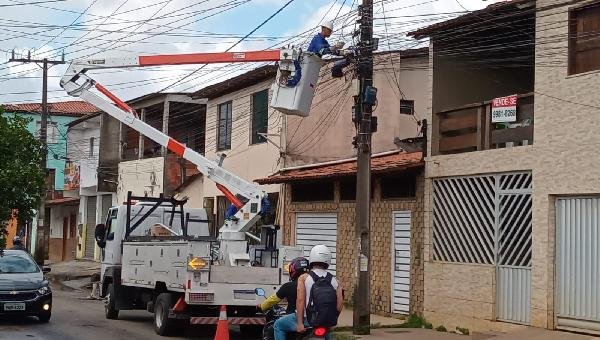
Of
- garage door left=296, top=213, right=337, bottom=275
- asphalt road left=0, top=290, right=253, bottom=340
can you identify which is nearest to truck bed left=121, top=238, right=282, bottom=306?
asphalt road left=0, top=290, right=253, bottom=340

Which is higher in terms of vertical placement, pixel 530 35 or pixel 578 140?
pixel 530 35

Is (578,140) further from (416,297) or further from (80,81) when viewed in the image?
(80,81)

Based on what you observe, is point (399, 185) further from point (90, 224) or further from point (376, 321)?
point (90, 224)

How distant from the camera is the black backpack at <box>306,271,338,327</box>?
7.93 m

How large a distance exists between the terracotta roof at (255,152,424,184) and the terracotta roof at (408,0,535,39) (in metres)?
2.63

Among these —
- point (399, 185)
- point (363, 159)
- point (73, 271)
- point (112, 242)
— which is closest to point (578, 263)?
point (363, 159)

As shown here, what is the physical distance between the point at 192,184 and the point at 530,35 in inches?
691

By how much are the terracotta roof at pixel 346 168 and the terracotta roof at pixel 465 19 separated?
8.63 feet

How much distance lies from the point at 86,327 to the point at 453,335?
6874 mm

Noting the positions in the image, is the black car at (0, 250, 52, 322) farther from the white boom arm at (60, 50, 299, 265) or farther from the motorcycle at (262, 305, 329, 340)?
the motorcycle at (262, 305, 329, 340)

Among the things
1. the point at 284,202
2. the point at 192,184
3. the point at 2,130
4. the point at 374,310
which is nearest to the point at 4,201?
the point at 2,130

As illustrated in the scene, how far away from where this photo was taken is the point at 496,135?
51.7 ft

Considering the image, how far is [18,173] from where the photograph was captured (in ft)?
65.9

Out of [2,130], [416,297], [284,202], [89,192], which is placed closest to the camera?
[416,297]
